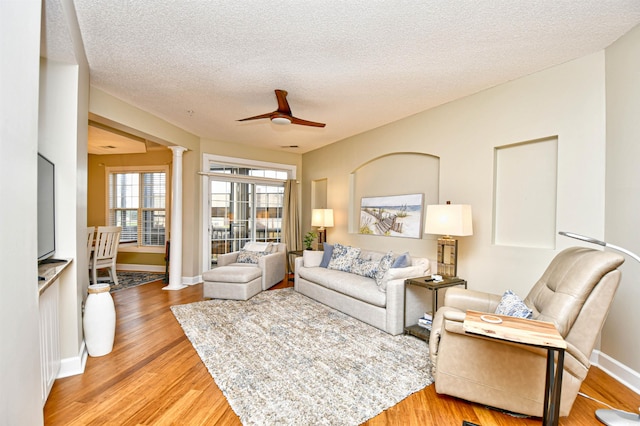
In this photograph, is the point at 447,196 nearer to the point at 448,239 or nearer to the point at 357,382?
the point at 448,239

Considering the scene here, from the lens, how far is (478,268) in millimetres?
3449

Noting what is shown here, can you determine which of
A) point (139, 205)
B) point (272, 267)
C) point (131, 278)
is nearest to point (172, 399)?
point (272, 267)

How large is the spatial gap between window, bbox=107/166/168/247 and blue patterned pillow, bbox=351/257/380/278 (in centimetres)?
464

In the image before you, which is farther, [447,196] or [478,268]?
[447,196]

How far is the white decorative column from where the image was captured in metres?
5.04

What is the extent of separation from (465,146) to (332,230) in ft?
9.64

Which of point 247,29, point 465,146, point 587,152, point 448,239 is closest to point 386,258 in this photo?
point 448,239

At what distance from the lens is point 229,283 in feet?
14.1

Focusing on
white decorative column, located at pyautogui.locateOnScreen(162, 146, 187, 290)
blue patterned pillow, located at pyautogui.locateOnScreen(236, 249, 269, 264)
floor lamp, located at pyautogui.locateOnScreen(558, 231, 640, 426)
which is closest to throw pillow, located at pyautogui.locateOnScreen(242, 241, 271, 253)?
blue patterned pillow, located at pyautogui.locateOnScreen(236, 249, 269, 264)

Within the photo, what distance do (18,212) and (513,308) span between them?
2.62 meters

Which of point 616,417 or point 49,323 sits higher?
point 49,323

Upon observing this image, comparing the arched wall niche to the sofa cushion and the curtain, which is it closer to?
the sofa cushion

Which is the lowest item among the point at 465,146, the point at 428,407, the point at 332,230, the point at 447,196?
the point at 428,407

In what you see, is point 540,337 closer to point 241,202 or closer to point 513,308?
point 513,308
